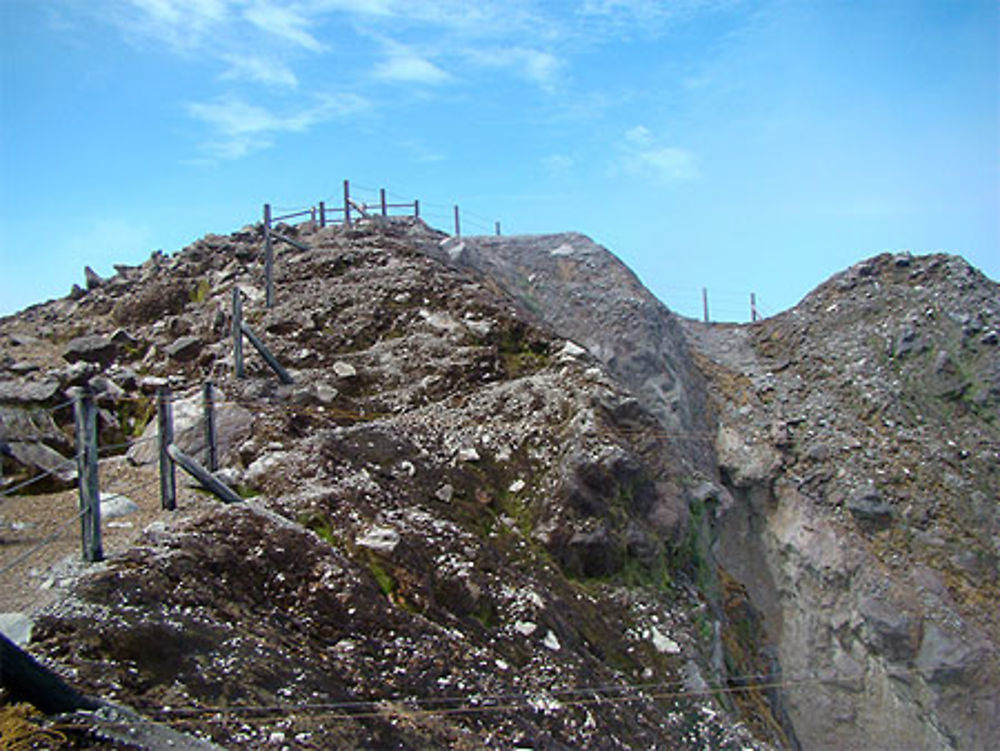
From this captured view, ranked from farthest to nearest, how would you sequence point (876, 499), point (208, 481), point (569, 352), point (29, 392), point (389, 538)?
1. point (876, 499)
2. point (569, 352)
3. point (29, 392)
4. point (389, 538)
5. point (208, 481)

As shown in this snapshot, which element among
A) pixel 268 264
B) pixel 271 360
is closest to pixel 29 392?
pixel 271 360

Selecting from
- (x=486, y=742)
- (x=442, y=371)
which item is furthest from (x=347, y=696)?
(x=442, y=371)

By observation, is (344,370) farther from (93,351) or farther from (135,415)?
(93,351)

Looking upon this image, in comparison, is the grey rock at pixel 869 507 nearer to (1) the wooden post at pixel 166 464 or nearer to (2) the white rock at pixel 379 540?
(2) the white rock at pixel 379 540

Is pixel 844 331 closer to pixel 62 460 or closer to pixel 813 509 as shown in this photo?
pixel 813 509

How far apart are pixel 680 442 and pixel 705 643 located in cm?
1068

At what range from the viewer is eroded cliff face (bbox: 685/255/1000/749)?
20.2 meters

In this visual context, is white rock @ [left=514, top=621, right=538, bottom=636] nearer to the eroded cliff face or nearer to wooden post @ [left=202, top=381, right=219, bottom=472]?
wooden post @ [left=202, top=381, right=219, bottom=472]

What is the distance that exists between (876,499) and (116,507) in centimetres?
1980

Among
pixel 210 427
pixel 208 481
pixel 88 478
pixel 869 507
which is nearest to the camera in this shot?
pixel 88 478

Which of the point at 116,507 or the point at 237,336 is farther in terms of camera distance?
the point at 237,336

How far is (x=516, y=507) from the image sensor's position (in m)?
13.2

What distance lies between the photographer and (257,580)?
333 inches

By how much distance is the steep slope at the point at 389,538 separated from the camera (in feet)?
23.7
